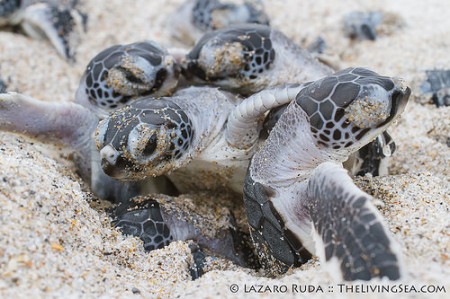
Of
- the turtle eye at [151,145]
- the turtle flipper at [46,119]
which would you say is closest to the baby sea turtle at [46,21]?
the turtle flipper at [46,119]

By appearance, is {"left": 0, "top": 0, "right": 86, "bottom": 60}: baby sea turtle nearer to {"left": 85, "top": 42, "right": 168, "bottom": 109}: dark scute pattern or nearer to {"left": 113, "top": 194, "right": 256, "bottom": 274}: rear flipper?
{"left": 85, "top": 42, "right": 168, "bottom": 109}: dark scute pattern

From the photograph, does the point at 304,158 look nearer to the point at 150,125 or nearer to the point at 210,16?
the point at 150,125

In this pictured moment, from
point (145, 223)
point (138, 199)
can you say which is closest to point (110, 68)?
point (138, 199)

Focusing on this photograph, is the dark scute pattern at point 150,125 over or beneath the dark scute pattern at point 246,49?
beneath

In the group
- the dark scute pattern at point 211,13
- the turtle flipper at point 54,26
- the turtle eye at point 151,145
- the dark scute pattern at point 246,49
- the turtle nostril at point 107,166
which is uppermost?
the dark scute pattern at point 246,49

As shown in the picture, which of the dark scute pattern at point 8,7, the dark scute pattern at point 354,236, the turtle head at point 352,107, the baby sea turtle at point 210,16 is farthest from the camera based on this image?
the dark scute pattern at point 8,7

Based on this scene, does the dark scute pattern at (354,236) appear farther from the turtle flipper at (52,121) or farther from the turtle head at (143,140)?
the turtle flipper at (52,121)
